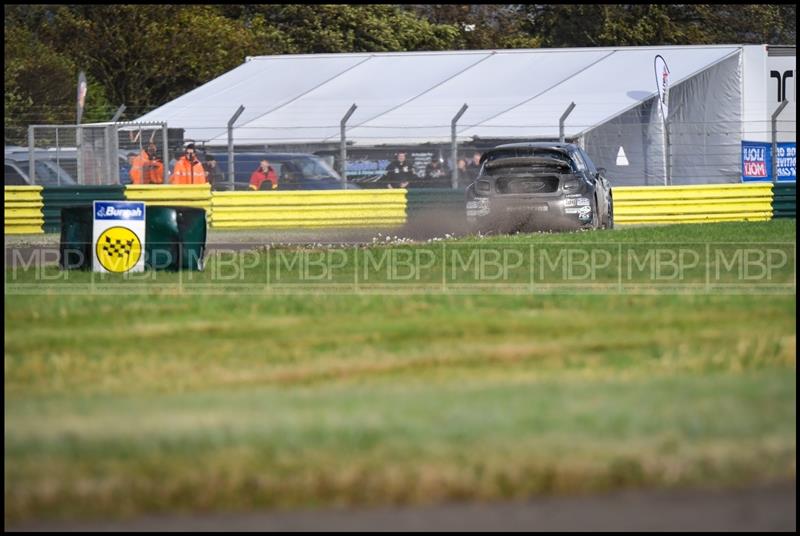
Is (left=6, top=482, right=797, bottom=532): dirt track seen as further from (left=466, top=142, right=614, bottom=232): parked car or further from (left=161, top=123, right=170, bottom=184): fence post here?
A: (left=161, top=123, right=170, bottom=184): fence post

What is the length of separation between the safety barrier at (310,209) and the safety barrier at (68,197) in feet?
6.71

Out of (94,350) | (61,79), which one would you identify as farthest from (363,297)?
(61,79)

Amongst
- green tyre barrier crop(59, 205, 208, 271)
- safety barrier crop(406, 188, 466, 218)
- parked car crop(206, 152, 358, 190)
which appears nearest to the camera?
green tyre barrier crop(59, 205, 208, 271)

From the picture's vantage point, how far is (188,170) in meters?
25.2

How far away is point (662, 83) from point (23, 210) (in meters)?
14.3

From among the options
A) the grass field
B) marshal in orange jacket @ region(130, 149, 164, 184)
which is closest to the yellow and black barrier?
marshal in orange jacket @ region(130, 149, 164, 184)

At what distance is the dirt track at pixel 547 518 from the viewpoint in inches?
208

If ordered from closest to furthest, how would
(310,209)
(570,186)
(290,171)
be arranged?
1. (570,186)
2. (310,209)
3. (290,171)

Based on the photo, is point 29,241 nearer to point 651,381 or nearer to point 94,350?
point 94,350

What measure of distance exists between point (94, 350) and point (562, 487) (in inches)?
174

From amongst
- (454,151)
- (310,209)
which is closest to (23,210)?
(310,209)

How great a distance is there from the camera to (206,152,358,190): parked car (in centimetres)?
2675

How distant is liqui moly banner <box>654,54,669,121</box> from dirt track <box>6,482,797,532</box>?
2322cm

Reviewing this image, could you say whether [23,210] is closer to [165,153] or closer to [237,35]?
[165,153]
